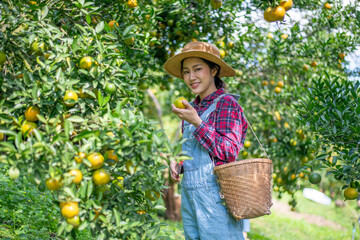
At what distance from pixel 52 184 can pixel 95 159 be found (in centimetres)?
18

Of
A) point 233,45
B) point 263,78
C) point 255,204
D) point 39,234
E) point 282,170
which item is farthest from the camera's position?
point 263,78

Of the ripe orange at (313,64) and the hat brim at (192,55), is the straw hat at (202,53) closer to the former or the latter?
the hat brim at (192,55)

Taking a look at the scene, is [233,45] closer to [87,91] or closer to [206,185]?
[206,185]

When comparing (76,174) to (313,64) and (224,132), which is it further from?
(313,64)

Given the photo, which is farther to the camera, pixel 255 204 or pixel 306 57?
pixel 306 57

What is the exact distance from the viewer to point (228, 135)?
71.7 inches

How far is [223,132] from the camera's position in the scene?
1.84 metres

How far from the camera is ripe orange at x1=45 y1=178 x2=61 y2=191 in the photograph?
1.28 m

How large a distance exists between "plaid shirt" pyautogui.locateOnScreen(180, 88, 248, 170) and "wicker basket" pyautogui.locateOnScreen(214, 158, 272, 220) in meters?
0.10

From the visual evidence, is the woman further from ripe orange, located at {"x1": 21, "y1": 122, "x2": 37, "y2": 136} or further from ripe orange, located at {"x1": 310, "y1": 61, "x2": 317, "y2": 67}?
ripe orange, located at {"x1": 310, "y1": 61, "x2": 317, "y2": 67}

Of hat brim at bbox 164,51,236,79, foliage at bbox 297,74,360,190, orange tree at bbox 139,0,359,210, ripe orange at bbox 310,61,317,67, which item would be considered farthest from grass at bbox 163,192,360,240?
hat brim at bbox 164,51,236,79

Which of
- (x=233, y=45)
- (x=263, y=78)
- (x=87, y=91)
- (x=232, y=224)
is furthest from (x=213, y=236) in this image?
(x=263, y=78)

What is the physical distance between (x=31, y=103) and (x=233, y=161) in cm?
100

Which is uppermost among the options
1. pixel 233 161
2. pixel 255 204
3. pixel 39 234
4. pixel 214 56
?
pixel 214 56
